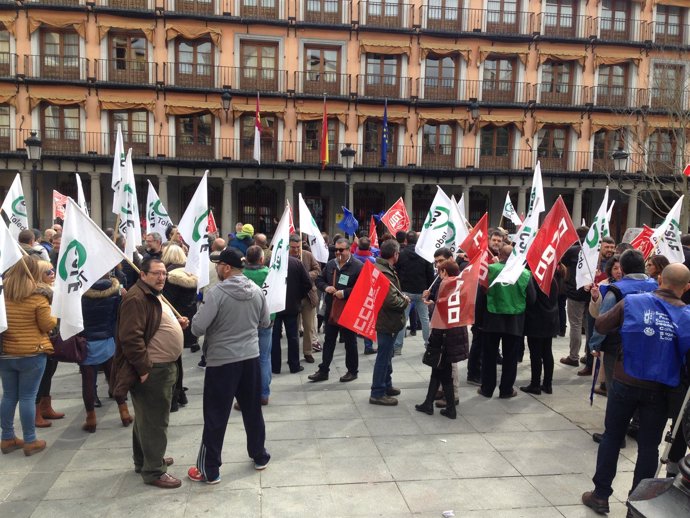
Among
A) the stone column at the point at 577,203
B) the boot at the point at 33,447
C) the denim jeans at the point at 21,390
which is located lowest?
the boot at the point at 33,447

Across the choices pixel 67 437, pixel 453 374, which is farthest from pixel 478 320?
pixel 67 437

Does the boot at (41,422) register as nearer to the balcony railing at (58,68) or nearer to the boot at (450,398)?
the boot at (450,398)

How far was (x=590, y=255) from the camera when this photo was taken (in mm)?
6562

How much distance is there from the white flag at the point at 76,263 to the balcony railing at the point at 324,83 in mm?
20807

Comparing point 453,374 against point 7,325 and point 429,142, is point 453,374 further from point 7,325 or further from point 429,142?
point 429,142

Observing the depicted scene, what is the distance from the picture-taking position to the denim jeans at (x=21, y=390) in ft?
15.1

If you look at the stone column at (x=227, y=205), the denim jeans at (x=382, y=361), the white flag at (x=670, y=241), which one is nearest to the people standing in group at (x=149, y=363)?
the denim jeans at (x=382, y=361)

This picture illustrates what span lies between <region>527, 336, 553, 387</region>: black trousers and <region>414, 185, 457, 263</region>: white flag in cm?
204

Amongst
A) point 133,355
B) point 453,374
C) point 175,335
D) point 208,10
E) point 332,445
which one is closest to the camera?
point 133,355

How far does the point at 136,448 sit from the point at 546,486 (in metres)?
3.41

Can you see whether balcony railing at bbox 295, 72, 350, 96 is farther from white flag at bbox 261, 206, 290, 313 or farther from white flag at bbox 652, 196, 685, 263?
white flag at bbox 261, 206, 290, 313

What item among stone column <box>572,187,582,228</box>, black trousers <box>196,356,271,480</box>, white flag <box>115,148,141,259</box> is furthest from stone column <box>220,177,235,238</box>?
black trousers <box>196,356,271,480</box>

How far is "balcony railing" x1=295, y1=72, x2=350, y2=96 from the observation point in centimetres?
2389

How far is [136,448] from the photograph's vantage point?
4.34 m
